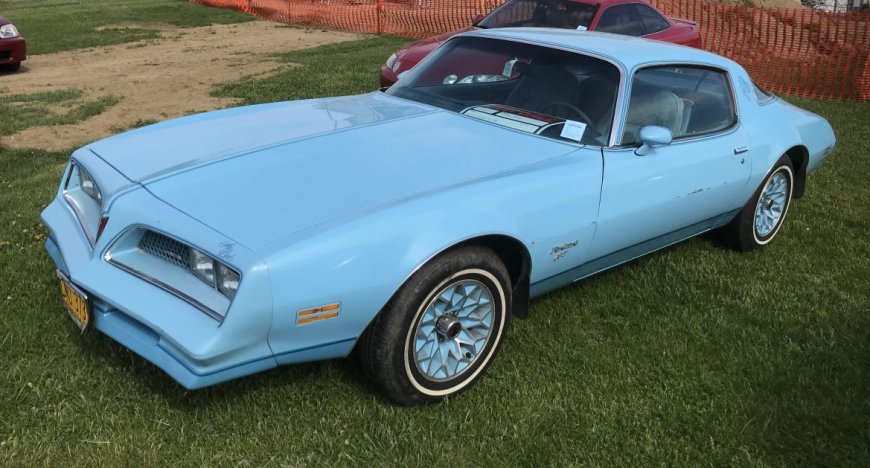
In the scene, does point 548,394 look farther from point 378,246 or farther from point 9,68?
point 9,68

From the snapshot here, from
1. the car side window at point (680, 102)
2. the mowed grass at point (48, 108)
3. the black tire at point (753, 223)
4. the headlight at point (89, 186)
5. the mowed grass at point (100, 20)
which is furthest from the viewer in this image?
the mowed grass at point (100, 20)

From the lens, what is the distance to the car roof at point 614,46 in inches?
160

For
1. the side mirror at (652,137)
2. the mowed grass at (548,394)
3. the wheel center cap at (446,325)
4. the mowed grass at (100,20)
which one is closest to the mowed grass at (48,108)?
the mowed grass at (548,394)

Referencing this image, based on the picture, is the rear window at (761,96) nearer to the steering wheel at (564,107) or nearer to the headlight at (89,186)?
the steering wheel at (564,107)

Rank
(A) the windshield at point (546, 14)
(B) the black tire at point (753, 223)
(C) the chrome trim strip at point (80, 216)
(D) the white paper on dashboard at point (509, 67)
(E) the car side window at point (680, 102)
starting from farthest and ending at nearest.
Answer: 1. (A) the windshield at point (546, 14)
2. (B) the black tire at point (753, 223)
3. (D) the white paper on dashboard at point (509, 67)
4. (E) the car side window at point (680, 102)
5. (C) the chrome trim strip at point (80, 216)

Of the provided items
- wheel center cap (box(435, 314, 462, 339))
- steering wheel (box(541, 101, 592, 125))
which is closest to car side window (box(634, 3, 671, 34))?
steering wheel (box(541, 101, 592, 125))

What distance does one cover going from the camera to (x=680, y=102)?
14.1ft

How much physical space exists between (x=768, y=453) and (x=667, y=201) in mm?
1395

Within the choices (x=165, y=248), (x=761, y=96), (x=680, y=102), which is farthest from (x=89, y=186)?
(x=761, y=96)

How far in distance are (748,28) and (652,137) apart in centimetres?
1215

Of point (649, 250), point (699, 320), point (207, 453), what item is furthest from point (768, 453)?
point (207, 453)

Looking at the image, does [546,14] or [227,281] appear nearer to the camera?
[227,281]

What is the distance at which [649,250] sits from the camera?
13.6ft

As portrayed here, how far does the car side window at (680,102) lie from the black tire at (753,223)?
57cm
